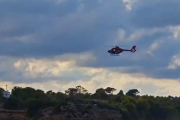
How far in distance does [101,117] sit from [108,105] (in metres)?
12.2

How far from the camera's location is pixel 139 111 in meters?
168

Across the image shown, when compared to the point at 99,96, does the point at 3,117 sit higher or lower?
lower

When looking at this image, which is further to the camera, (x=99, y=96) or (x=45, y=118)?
(x=99, y=96)

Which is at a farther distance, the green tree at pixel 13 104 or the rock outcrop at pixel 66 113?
the green tree at pixel 13 104

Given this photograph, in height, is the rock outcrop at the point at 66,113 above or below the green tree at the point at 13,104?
below

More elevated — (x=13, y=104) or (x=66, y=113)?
(x=13, y=104)

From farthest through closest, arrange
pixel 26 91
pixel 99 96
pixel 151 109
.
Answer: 1. pixel 99 96
2. pixel 151 109
3. pixel 26 91

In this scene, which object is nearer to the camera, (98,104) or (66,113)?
(66,113)

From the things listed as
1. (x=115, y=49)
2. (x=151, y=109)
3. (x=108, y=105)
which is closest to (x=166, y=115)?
(x=151, y=109)

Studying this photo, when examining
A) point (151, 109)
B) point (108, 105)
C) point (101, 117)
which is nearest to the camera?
point (101, 117)

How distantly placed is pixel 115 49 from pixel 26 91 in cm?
5477

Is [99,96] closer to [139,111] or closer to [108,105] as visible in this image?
[139,111]

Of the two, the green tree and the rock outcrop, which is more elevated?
the green tree

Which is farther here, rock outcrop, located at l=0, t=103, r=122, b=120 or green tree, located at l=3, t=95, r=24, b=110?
green tree, located at l=3, t=95, r=24, b=110
